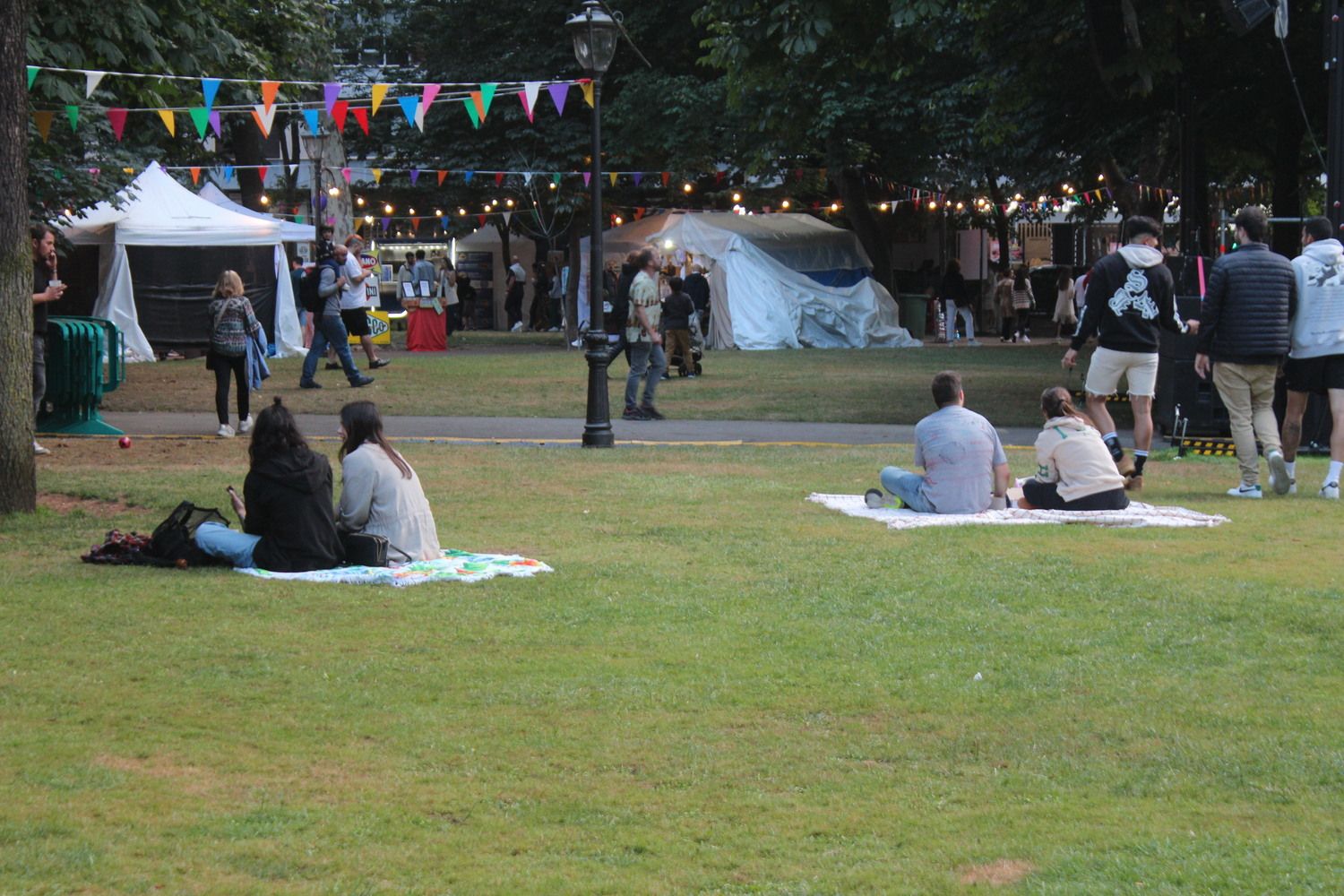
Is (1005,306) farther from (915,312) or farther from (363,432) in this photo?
(363,432)

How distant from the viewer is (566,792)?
510 cm

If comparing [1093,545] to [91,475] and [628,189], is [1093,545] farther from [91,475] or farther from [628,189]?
[628,189]

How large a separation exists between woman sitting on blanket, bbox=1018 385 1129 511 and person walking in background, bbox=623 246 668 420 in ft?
24.6

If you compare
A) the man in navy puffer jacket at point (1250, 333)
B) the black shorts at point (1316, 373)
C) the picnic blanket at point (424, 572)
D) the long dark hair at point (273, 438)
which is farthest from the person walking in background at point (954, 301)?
the long dark hair at point (273, 438)

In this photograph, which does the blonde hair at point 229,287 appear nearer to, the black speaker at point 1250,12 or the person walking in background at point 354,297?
the person walking in background at point 354,297

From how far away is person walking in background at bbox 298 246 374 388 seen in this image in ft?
68.3

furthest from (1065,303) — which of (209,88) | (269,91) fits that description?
(209,88)

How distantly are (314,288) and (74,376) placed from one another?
5.26 m

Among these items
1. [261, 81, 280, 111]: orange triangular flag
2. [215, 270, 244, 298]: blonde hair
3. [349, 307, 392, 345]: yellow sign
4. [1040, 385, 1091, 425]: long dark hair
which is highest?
[261, 81, 280, 111]: orange triangular flag

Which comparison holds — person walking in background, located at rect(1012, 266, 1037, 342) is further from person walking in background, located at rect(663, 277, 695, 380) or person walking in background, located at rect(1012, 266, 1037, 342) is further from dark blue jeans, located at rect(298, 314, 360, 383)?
dark blue jeans, located at rect(298, 314, 360, 383)

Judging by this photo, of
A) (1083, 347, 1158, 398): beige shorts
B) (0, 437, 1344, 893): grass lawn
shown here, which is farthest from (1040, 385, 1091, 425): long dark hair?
(1083, 347, 1158, 398): beige shorts

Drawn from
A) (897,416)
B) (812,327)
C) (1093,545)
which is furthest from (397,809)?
(812,327)

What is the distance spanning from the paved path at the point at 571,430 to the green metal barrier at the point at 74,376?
0.54 m

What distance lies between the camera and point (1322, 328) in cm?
1155
